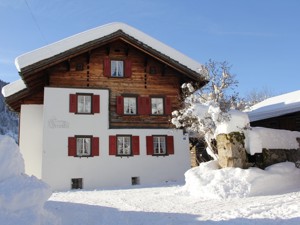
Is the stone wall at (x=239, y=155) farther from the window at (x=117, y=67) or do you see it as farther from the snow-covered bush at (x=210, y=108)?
the window at (x=117, y=67)

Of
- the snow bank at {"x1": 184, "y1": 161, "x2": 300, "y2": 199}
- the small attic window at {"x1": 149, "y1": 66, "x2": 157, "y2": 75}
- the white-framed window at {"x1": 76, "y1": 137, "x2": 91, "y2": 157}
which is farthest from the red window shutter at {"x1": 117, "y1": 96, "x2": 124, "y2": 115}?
the snow bank at {"x1": 184, "y1": 161, "x2": 300, "y2": 199}

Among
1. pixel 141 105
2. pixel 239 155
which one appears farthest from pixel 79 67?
pixel 239 155

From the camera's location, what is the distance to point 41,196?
7.07m

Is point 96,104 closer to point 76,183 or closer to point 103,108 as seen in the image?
point 103,108

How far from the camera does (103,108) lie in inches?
737

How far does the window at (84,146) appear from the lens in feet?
58.3

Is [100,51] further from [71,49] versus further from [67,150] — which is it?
[67,150]

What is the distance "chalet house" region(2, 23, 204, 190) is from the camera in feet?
58.1

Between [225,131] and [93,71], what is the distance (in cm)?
919

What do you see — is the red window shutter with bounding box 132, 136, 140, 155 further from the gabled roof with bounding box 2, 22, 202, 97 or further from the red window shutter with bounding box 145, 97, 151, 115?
the gabled roof with bounding box 2, 22, 202, 97

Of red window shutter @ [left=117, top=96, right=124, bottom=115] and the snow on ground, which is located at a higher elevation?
red window shutter @ [left=117, top=96, right=124, bottom=115]

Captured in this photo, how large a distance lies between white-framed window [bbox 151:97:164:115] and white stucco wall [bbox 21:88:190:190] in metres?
1.09

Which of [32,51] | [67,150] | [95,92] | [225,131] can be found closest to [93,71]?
[95,92]

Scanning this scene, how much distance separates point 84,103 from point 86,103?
0.11 m
